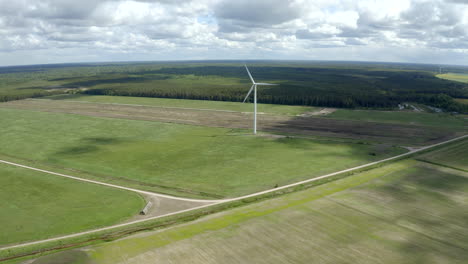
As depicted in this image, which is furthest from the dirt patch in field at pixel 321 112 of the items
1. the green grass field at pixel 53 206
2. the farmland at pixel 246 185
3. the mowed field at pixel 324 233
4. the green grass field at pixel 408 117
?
the green grass field at pixel 53 206

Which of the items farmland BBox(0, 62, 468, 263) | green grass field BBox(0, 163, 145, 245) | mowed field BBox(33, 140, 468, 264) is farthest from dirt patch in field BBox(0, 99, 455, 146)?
green grass field BBox(0, 163, 145, 245)

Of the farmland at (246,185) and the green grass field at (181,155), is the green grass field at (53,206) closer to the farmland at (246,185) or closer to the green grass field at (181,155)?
the farmland at (246,185)

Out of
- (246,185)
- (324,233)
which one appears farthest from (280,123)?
(324,233)

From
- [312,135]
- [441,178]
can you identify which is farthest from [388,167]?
[312,135]

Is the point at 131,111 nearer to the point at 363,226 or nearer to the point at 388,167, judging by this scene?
the point at 388,167

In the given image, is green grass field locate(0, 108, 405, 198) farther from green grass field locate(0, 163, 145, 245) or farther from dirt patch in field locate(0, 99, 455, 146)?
dirt patch in field locate(0, 99, 455, 146)

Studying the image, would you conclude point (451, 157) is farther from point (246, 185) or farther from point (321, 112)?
point (321, 112)
